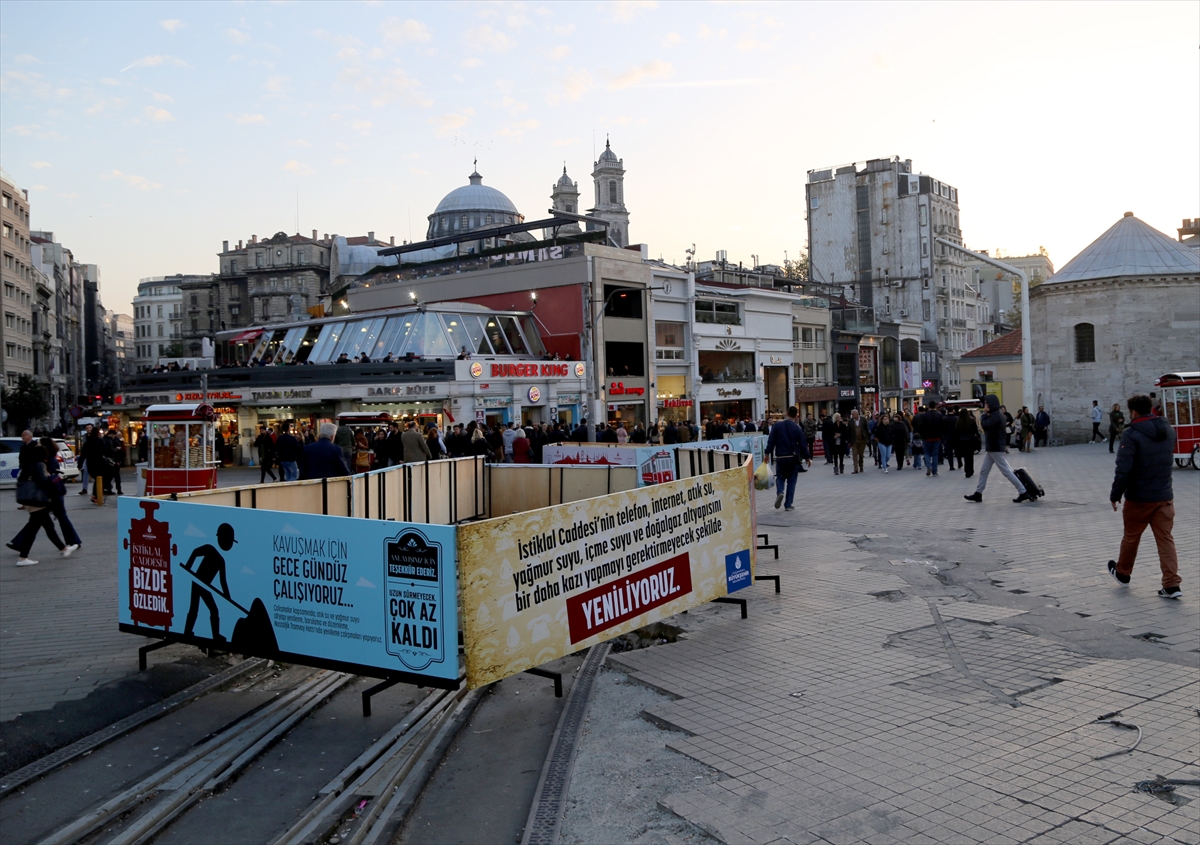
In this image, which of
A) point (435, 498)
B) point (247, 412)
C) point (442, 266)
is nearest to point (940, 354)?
point (442, 266)

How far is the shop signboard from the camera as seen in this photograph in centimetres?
562

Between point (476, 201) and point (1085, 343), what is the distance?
5495 centimetres

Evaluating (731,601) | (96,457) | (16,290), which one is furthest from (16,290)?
(731,601)

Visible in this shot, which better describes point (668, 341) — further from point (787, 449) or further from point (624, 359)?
point (787, 449)

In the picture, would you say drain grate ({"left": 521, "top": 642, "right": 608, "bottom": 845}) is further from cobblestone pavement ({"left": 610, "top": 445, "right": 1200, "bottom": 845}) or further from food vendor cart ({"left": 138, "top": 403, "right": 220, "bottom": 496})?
food vendor cart ({"left": 138, "top": 403, "right": 220, "bottom": 496})

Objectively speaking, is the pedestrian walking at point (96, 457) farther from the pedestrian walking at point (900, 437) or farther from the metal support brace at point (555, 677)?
the pedestrian walking at point (900, 437)

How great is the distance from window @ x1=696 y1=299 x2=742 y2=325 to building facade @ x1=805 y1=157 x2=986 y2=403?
32.9 metres

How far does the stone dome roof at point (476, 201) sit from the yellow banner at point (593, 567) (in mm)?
75096

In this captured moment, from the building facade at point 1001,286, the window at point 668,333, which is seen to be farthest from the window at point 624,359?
the building facade at point 1001,286

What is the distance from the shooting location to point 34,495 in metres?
11.9

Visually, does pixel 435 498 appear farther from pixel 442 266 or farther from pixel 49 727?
pixel 442 266

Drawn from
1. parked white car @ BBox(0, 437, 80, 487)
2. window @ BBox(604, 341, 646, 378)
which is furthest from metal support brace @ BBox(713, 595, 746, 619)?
window @ BBox(604, 341, 646, 378)

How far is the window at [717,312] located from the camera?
172ft

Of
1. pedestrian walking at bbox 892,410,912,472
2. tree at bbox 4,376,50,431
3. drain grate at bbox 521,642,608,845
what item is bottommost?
drain grate at bbox 521,642,608,845
